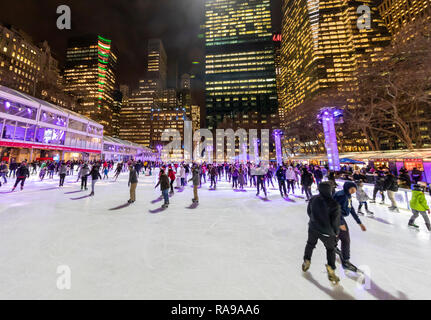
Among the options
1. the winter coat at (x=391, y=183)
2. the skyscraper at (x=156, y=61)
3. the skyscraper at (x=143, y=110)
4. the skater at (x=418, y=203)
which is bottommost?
the skater at (x=418, y=203)

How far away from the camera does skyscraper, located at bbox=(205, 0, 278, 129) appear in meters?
108

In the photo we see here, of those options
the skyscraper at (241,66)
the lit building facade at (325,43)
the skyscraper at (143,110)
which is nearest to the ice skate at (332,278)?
the lit building facade at (325,43)

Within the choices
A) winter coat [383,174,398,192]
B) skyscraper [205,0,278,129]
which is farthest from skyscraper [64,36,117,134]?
winter coat [383,174,398,192]

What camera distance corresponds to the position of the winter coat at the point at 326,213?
249 centimetres

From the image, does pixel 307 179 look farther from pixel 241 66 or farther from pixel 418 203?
pixel 241 66

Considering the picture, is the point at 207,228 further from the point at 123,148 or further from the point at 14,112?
the point at 123,148

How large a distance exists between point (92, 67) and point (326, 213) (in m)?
168

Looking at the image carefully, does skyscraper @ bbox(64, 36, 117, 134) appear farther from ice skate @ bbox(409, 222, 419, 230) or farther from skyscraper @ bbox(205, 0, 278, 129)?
ice skate @ bbox(409, 222, 419, 230)

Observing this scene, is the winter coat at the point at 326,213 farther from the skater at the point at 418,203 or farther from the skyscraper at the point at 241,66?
the skyscraper at the point at 241,66

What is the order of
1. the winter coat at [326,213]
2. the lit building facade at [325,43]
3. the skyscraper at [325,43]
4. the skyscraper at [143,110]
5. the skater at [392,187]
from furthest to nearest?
the skyscraper at [143,110] → the skyscraper at [325,43] → the lit building facade at [325,43] → the skater at [392,187] → the winter coat at [326,213]

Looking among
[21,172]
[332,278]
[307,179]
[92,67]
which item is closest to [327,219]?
[332,278]

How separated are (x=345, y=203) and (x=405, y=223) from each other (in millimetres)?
4337

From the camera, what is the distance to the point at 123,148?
188 ft
